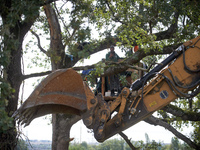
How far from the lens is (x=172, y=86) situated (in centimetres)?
565

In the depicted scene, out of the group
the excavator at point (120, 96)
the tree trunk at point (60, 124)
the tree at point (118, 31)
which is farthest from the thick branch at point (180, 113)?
the excavator at point (120, 96)

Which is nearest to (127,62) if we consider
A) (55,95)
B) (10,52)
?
(10,52)

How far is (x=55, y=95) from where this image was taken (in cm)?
461

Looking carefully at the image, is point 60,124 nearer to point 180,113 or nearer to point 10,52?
point 180,113

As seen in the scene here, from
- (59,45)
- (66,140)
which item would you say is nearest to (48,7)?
(59,45)

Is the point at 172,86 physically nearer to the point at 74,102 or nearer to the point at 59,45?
the point at 74,102

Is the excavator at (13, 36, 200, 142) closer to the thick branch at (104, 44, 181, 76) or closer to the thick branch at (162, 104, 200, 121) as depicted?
the thick branch at (104, 44, 181, 76)

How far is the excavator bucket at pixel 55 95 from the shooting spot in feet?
14.7

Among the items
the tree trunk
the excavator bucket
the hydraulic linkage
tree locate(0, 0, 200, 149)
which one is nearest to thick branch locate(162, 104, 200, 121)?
tree locate(0, 0, 200, 149)

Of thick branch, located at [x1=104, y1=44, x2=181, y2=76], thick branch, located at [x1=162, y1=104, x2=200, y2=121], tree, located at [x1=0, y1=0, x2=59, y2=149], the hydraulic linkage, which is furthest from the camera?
thick branch, located at [x1=162, y1=104, x2=200, y2=121]

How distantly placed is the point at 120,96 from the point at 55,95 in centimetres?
152

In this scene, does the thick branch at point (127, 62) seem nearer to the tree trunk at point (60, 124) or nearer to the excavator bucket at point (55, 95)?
the tree trunk at point (60, 124)

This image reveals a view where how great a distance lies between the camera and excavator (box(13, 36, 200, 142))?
4.63 meters

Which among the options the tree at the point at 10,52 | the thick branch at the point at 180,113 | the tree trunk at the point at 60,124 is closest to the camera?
the tree at the point at 10,52
